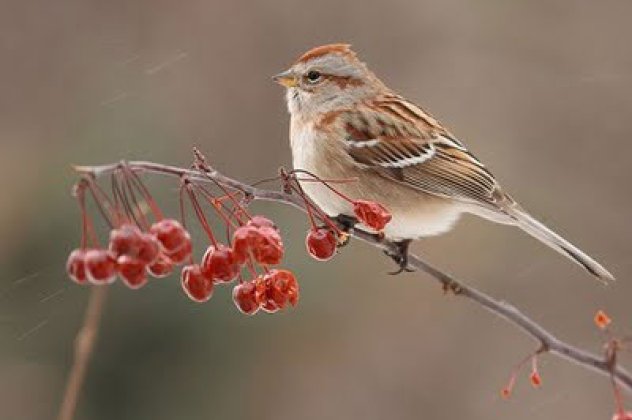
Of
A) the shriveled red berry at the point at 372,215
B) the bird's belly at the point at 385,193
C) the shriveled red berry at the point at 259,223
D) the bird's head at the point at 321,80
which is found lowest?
the shriveled red berry at the point at 259,223

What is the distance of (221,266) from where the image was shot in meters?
2.08

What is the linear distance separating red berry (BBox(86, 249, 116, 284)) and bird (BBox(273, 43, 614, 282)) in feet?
4.27

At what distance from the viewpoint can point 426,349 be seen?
7648mm

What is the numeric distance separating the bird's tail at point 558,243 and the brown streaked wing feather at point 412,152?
0.12 metres

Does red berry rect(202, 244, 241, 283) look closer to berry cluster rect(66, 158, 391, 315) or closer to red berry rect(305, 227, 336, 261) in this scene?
berry cluster rect(66, 158, 391, 315)

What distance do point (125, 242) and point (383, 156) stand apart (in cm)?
172

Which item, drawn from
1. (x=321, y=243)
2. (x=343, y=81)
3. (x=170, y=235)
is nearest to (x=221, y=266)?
(x=170, y=235)

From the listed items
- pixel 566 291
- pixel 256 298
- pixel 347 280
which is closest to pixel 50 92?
pixel 347 280

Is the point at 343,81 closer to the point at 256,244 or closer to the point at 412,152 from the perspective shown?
the point at 412,152

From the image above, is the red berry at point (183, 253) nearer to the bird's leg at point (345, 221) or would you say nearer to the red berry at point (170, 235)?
the red berry at point (170, 235)

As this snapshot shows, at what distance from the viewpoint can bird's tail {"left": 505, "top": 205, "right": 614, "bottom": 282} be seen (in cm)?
280

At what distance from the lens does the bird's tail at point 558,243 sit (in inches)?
110

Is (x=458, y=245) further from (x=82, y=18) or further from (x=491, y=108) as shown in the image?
(x=82, y=18)

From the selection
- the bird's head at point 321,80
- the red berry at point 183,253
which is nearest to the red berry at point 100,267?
the red berry at point 183,253
